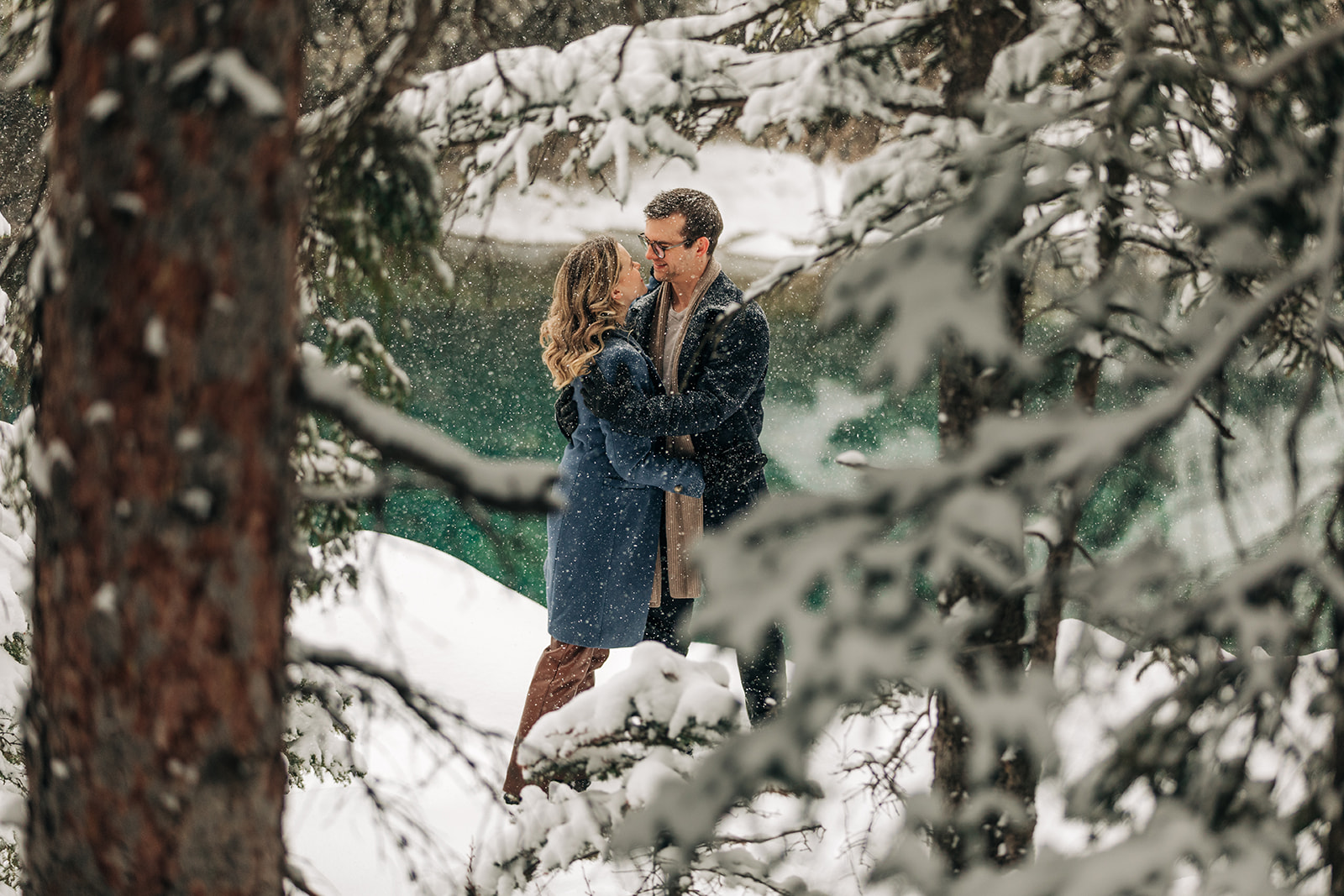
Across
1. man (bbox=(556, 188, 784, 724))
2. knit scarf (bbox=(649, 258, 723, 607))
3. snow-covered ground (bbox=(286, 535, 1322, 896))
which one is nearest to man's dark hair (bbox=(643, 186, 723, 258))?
man (bbox=(556, 188, 784, 724))

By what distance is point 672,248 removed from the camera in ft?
11.4

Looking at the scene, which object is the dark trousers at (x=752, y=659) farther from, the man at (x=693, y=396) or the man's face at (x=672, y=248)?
the man's face at (x=672, y=248)

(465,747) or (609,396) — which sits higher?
(465,747)

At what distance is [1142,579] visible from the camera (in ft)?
4.21

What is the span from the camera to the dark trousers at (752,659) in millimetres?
3596

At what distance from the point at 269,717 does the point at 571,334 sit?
6.66 ft

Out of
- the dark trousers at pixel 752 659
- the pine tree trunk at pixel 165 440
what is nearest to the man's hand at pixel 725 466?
the dark trousers at pixel 752 659

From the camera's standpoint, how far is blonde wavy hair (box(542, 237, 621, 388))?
334cm

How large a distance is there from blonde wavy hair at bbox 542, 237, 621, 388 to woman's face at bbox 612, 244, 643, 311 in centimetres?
1

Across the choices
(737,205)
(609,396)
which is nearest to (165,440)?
(609,396)

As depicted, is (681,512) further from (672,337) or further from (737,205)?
(737,205)

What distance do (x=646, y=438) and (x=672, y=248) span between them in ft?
2.28

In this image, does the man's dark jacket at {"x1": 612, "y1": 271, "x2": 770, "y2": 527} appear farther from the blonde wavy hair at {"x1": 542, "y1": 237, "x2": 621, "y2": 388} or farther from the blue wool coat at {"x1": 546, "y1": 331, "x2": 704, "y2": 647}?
the blonde wavy hair at {"x1": 542, "y1": 237, "x2": 621, "y2": 388}

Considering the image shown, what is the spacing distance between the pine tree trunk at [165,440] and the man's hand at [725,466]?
2.15m
